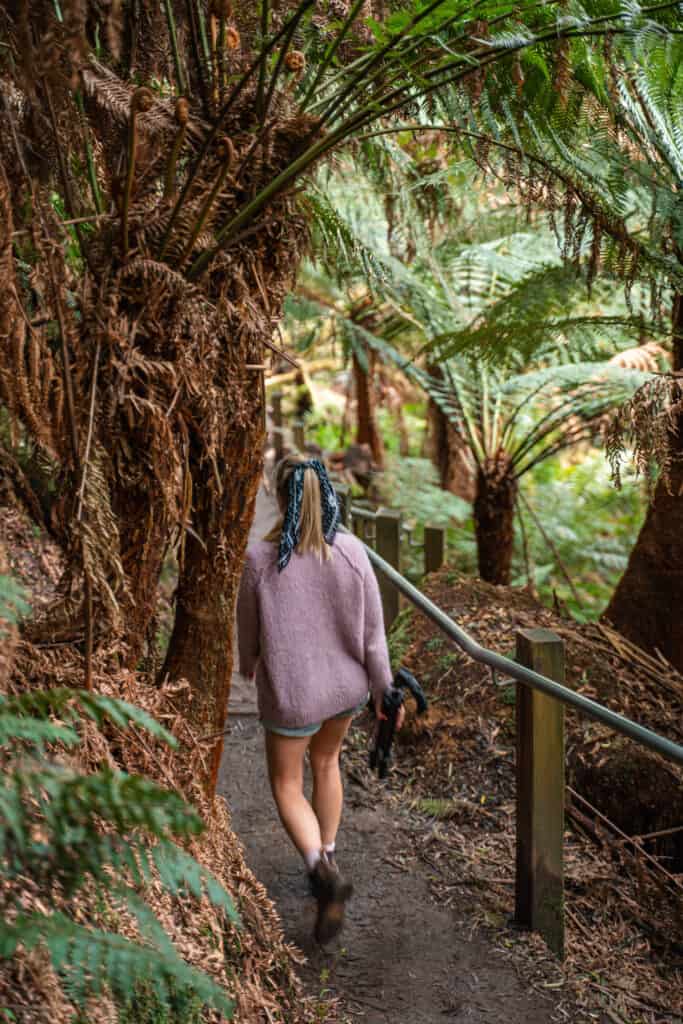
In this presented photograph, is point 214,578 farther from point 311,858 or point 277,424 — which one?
point 277,424

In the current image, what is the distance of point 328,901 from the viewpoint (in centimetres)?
309

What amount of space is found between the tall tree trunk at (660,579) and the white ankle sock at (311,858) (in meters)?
2.46

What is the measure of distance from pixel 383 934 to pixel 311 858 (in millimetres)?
383

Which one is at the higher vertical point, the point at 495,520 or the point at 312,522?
the point at 312,522

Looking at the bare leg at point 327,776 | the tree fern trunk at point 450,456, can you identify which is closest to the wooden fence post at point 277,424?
the tree fern trunk at point 450,456

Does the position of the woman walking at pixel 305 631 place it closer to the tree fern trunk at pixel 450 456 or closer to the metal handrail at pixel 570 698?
the metal handrail at pixel 570 698

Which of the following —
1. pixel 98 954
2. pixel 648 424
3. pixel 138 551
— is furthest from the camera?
pixel 648 424

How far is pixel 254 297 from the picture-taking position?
257 centimetres

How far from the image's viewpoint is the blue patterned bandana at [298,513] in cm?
322

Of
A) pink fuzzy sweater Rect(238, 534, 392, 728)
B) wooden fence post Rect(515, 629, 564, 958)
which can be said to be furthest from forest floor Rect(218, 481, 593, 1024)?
pink fuzzy sweater Rect(238, 534, 392, 728)

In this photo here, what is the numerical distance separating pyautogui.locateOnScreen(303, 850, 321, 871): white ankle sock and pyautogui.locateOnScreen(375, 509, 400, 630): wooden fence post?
2.55 m

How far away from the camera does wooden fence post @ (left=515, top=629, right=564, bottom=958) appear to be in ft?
10.5

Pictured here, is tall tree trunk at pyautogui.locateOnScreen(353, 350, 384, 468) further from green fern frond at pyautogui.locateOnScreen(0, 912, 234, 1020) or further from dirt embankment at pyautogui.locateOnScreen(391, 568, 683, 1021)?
green fern frond at pyautogui.locateOnScreen(0, 912, 234, 1020)

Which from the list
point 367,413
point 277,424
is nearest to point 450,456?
point 367,413
